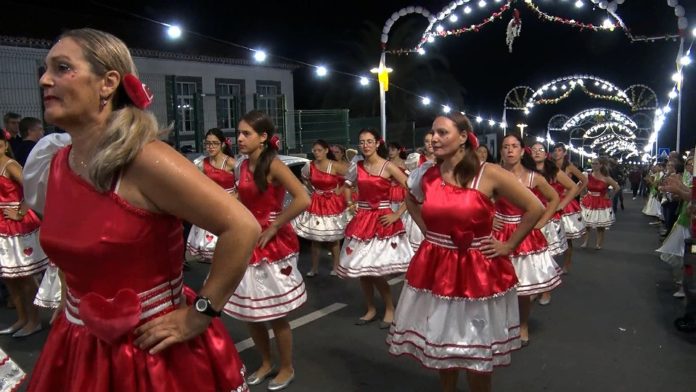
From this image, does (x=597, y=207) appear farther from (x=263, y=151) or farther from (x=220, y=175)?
→ (x=263, y=151)

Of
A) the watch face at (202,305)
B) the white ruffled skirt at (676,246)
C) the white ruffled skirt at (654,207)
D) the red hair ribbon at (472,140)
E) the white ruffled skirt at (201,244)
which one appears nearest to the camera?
the watch face at (202,305)

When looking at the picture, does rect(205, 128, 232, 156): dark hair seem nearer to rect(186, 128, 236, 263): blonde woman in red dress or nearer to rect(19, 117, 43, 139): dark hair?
rect(186, 128, 236, 263): blonde woman in red dress

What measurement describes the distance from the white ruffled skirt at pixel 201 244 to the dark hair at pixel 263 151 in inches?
101

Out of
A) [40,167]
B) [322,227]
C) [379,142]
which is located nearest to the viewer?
[40,167]

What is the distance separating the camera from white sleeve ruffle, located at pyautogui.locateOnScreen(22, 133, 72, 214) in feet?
7.91

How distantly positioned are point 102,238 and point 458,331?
2.52m

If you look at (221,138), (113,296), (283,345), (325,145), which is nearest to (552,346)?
(283,345)

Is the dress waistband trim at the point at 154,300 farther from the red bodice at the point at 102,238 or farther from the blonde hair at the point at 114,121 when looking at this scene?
the blonde hair at the point at 114,121

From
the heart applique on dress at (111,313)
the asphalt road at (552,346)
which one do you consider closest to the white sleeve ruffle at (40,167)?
the heart applique on dress at (111,313)

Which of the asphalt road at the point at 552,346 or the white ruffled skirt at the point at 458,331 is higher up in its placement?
the white ruffled skirt at the point at 458,331

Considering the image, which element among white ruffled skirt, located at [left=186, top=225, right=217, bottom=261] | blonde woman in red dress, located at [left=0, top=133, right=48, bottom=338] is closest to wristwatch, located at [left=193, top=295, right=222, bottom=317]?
blonde woman in red dress, located at [left=0, top=133, right=48, bottom=338]

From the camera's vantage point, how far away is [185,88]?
67.5ft

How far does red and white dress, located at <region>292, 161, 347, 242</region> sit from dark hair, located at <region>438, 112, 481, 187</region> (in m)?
5.16

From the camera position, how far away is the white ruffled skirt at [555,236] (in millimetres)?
7574
